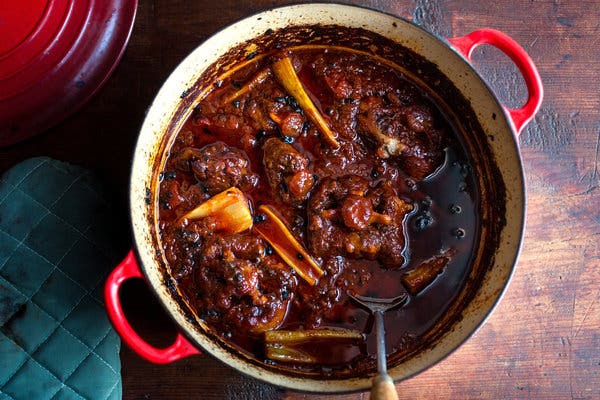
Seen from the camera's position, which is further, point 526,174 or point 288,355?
point 526,174

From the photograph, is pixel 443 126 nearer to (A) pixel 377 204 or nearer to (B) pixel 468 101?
(B) pixel 468 101

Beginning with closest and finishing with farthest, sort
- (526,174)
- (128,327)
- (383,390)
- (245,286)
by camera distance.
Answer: (383,390) < (128,327) < (245,286) < (526,174)

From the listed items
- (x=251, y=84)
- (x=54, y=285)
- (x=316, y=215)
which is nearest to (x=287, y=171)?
(x=316, y=215)

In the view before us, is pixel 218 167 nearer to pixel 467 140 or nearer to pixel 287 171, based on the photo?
pixel 287 171

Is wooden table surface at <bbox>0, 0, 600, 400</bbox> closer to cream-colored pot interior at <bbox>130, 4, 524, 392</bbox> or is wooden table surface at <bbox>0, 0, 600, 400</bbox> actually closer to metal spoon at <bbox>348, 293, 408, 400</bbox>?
cream-colored pot interior at <bbox>130, 4, 524, 392</bbox>

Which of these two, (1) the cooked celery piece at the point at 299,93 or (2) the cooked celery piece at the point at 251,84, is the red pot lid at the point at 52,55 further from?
(1) the cooked celery piece at the point at 299,93

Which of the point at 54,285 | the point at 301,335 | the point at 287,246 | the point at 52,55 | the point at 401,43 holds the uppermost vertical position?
the point at 401,43
